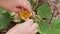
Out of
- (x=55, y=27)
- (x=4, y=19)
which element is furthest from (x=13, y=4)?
(x=55, y=27)

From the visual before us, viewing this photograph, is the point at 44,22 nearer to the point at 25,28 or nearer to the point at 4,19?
the point at 25,28

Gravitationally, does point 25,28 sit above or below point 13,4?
below

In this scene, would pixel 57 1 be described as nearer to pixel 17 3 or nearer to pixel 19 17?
pixel 19 17

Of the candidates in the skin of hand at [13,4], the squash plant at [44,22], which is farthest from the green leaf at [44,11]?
the skin of hand at [13,4]

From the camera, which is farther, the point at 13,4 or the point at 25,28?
the point at 25,28

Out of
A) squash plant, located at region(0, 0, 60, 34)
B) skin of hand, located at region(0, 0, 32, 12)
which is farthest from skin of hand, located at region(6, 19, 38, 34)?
skin of hand, located at region(0, 0, 32, 12)

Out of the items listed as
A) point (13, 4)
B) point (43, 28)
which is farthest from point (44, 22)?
point (13, 4)

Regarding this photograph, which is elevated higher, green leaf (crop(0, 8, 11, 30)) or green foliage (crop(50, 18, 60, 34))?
green leaf (crop(0, 8, 11, 30))

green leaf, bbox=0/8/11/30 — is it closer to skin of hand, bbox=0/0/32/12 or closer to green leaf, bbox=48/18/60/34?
skin of hand, bbox=0/0/32/12
